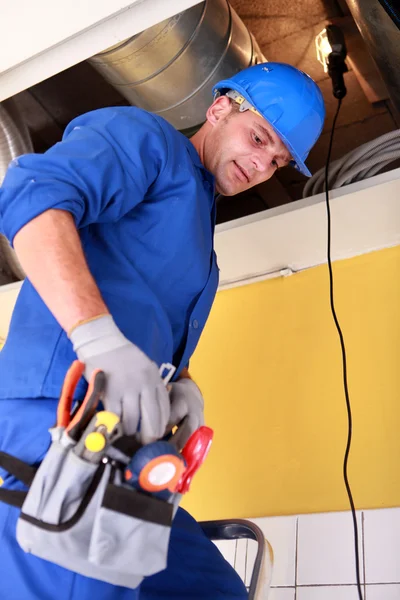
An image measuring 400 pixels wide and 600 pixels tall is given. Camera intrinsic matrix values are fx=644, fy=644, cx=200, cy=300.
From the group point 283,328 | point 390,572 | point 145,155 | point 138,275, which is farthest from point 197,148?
point 390,572

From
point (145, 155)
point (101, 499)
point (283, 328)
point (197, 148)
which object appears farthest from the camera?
point (283, 328)

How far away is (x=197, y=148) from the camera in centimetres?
152

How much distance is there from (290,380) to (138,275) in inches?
40.5

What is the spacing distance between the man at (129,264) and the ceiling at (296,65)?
4.20 ft

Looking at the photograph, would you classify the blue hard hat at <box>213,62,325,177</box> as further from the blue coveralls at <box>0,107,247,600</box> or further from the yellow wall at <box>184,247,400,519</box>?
the yellow wall at <box>184,247,400,519</box>

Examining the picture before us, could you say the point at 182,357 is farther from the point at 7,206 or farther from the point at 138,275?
the point at 7,206

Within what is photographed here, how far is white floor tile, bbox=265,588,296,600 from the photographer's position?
1.68 meters

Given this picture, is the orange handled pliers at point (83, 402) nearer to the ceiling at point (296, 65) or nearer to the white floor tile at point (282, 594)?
the white floor tile at point (282, 594)

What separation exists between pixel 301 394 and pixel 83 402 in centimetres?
122

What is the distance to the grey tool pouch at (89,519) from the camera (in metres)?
0.87

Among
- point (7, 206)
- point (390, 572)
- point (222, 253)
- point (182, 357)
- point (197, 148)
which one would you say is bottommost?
point (390, 572)

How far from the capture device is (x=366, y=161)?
2.05 metres

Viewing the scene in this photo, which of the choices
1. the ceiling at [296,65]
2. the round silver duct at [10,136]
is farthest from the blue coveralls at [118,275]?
the ceiling at [296,65]

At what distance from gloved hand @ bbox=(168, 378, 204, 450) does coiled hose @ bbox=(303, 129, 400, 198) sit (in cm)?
108
